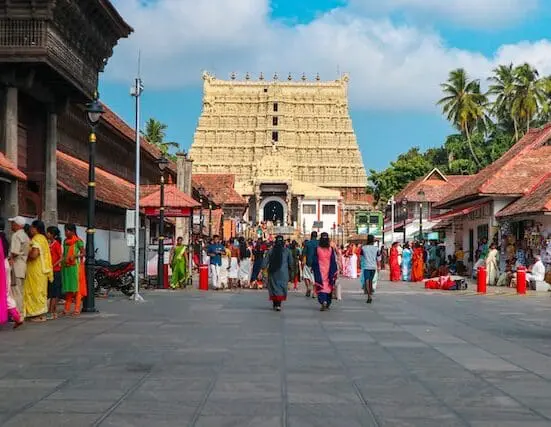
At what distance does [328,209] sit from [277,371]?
85191 millimetres

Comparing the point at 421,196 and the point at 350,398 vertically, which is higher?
the point at 421,196

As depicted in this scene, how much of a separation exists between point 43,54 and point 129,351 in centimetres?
897

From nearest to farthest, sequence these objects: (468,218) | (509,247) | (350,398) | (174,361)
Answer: (350,398) → (174,361) → (509,247) → (468,218)

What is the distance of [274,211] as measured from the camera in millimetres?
96812

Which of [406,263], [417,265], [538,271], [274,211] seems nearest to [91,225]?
[538,271]

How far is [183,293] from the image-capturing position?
23.3 meters

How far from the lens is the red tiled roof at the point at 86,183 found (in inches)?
880

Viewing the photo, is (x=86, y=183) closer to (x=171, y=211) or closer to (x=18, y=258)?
(x=171, y=211)

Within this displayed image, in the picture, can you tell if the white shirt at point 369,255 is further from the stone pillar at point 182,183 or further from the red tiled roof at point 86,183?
the stone pillar at point 182,183

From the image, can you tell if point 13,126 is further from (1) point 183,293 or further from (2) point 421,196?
(2) point 421,196

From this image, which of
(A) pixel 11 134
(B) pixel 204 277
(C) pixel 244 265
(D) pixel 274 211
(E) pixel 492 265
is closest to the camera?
(A) pixel 11 134

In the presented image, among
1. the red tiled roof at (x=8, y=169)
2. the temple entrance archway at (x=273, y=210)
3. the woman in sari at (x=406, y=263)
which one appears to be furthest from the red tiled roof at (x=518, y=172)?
the temple entrance archway at (x=273, y=210)

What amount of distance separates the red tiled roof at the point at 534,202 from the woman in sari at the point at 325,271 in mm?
11262

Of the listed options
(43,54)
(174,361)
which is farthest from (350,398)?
(43,54)
